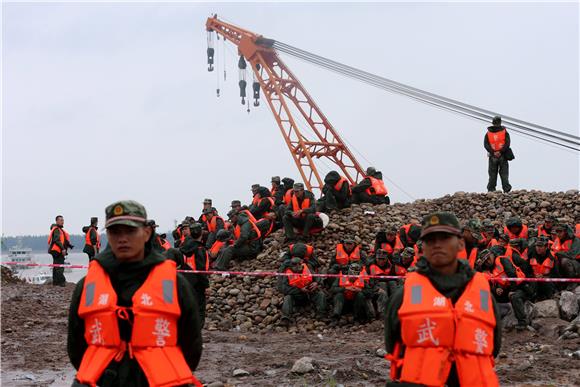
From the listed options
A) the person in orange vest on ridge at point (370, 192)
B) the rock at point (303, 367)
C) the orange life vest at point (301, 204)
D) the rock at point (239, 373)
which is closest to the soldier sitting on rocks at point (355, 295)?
the orange life vest at point (301, 204)

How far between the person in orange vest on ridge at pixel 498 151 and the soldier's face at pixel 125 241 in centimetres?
1417

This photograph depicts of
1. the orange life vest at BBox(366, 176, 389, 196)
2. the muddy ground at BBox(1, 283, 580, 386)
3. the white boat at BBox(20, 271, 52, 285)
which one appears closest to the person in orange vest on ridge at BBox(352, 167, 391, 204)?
the orange life vest at BBox(366, 176, 389, 196)

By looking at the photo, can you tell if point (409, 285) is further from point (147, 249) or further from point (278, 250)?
point (278, 250)

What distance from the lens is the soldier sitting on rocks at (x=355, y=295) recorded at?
11.7 metres

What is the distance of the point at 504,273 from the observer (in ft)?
33.8

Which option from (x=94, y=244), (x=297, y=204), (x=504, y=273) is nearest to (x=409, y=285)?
(x=504, y=273)

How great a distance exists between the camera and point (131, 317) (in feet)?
11.3

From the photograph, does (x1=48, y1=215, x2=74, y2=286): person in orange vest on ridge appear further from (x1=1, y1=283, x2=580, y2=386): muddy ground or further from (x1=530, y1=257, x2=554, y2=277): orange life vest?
(x1=530, y1=257, x2=554, y2=277): orange life vest

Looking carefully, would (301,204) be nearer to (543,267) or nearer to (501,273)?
(501,273)

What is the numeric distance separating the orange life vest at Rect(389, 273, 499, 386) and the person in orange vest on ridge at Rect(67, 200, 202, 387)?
45.5 inches

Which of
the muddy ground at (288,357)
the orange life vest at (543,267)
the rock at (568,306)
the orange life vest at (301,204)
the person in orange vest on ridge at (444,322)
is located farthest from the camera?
the orange life vest at (301,204)

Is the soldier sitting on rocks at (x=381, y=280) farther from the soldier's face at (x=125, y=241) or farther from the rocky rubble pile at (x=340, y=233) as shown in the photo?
the soldier's face at (x=125, y=241)

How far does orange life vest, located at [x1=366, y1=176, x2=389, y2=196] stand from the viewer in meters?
17.0

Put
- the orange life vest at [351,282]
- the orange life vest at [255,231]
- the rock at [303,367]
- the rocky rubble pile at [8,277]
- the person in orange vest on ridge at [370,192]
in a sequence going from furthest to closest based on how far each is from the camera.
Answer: the rocky rubble pile at [8,277] < the person in orange vest on ridge at [370,192] < the orange life vest at [255,231] < the orange life vest at [351,282] < the rock at [303,367]
